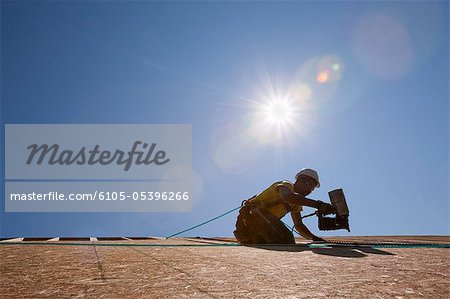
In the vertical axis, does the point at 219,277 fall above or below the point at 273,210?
below

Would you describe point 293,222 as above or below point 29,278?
above

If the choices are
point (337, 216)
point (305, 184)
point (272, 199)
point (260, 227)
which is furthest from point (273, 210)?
point (337, 216)

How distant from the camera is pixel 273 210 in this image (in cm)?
520

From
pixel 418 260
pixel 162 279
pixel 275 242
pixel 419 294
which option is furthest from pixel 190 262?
pixel 275 242

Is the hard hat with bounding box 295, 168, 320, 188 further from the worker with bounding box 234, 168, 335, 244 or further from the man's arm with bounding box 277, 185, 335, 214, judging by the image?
the man's arm with bounding box 277, 185, 335, 214

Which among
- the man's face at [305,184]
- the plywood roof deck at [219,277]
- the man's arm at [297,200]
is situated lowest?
the plywood roof deck at [219,277]

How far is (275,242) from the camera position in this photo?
4977 mm

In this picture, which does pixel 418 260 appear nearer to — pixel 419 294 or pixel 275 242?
pixel 419 294

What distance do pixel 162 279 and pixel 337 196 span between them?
3.41 m

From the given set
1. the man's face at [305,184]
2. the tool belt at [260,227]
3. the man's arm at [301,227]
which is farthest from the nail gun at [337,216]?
the tool belt at [260,227]

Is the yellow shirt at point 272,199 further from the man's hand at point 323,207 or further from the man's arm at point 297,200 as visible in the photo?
the man's hand at point 323,207

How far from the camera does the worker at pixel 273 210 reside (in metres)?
4.89

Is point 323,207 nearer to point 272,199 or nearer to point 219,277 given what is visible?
point 272,199

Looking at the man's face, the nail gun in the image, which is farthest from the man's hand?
the man's face
